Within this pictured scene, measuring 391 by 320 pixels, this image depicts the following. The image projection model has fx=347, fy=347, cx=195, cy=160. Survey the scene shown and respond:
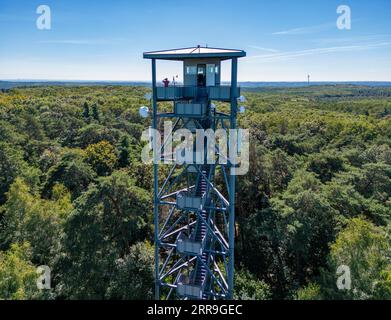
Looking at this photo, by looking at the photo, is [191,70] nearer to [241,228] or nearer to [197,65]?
[197,65]

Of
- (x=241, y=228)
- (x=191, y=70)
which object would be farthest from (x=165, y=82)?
(x=241, y=228)

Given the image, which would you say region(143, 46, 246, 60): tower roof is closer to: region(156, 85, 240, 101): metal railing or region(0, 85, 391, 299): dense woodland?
region(156, 85, 240, 101): metal railing

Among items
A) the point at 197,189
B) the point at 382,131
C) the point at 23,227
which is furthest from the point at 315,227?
the point at 382,131

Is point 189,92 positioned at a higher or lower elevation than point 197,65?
lower
